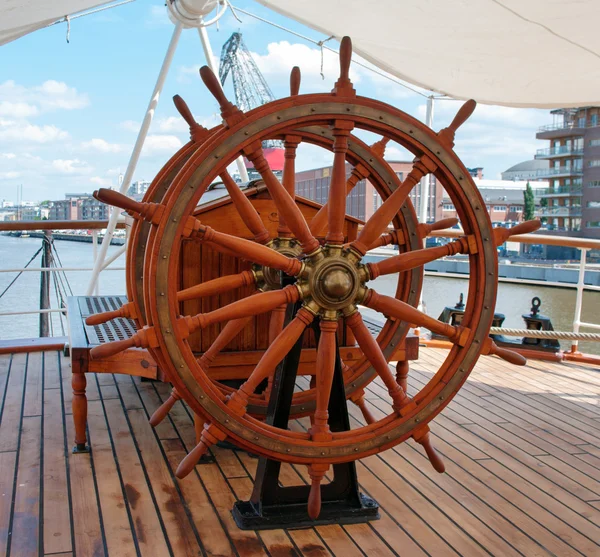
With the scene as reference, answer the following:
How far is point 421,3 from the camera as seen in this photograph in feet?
10.2

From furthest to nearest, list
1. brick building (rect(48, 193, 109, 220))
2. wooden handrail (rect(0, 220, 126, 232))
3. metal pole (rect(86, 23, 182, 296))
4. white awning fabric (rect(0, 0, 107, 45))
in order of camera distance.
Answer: brick building (rect(48, 193, 109, 220)) < metal pole (rect(86, 23, 182, 296)) < wooden handrail (rect(0, 220, 126, 232)) < white awning fabric (rect(0, 0, 107, 45))

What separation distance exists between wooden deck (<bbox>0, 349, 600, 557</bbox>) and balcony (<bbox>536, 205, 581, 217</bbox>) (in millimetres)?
32381

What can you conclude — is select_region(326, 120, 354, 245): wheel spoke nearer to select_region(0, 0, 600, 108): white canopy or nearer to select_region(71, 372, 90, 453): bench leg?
select_region(71, 372, 90, 453): bench leg

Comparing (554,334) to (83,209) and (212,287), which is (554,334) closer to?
(212,287)

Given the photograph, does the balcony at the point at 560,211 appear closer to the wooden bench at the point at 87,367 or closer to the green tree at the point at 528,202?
the green tree at the point at 528,202

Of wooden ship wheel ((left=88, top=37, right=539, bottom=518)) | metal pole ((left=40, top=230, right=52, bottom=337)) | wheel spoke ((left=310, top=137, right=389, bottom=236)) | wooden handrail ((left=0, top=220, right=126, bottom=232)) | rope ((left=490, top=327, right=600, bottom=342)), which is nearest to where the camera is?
wooden ship wheel ((left=88, top=37, right=539, bottom=518))

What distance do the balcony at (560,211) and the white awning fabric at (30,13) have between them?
32.5m

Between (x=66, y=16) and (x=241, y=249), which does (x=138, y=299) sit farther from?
(x=66, y=16)

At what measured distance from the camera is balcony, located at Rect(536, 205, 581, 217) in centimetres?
3281

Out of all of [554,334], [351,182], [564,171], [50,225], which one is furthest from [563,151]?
[351,182]

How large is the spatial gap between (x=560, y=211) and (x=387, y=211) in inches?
1367

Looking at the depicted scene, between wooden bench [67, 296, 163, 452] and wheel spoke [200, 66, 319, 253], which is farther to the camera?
wooden bench [67, 296, 163, 452]

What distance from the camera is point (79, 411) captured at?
214 centimetres

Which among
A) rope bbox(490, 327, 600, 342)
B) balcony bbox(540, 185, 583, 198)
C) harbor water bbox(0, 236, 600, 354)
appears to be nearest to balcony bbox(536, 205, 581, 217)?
balcony bbox(540, 185, 583, 198)
